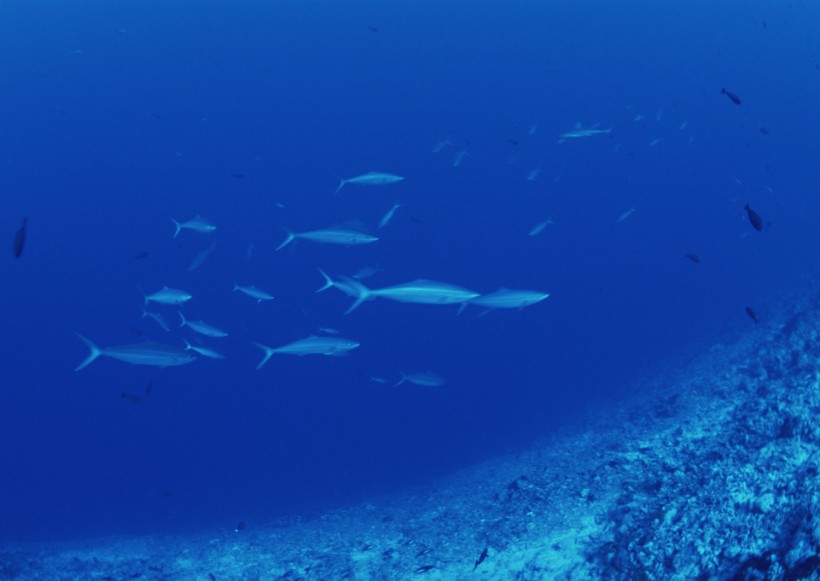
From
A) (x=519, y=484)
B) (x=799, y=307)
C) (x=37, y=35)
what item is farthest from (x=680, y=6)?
(x=519, y=484)

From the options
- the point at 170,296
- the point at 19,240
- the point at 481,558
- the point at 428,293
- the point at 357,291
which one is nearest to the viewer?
the point at 481,558

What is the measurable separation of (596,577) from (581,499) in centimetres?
175

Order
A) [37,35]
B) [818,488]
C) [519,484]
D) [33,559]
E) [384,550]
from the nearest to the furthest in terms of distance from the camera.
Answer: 1. [818,488]
2. [384,550]
3. [519,484]
4. [33,559]
5. [37,35]

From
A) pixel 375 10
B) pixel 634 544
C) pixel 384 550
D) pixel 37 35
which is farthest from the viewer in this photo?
pixel 375 10

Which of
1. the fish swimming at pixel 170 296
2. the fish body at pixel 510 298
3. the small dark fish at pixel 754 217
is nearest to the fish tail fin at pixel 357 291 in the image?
the fish body at pixel 510 298

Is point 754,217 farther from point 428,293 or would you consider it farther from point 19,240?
point 19,240

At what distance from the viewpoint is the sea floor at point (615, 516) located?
11.3 feet

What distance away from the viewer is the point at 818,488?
3.16 metres

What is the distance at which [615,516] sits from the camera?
4891mm

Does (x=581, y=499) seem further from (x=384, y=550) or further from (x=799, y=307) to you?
(x=799, y=307)

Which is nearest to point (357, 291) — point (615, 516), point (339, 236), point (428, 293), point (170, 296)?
point (428, 293)

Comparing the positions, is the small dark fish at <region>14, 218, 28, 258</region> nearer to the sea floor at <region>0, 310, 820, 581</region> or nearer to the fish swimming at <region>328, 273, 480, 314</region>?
the fish swimming at <region>328, 273, 480, 314</region>

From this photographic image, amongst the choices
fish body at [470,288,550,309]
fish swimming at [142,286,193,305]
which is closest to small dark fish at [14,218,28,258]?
fish swimming at [142,286,193,305]

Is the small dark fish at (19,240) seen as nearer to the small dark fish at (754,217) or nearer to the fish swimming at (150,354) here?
the fish swimming at (150,354)
